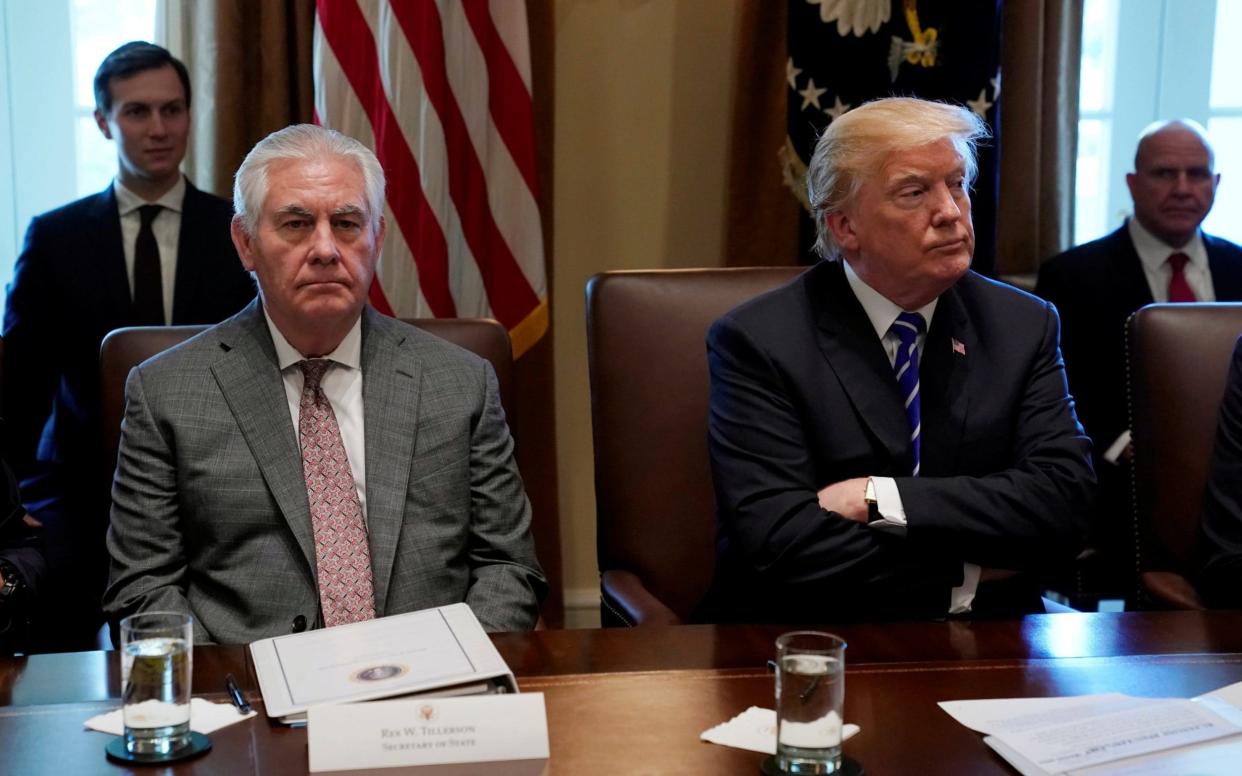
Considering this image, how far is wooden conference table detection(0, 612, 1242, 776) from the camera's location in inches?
55.9

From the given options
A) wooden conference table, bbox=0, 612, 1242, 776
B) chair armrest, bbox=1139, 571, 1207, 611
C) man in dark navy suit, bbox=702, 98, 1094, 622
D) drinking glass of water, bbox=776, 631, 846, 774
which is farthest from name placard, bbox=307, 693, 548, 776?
chair armrest, bbox=1139, 571, 1207, 611

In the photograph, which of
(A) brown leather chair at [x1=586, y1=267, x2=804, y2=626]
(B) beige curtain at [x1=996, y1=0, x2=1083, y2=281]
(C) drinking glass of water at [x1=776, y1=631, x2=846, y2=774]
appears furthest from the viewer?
(B) beige curtain at [x1=996, y1=0, x2=1083, y2=281]

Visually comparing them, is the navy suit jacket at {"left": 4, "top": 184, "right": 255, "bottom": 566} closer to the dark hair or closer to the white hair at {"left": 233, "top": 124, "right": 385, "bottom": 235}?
the dark hair

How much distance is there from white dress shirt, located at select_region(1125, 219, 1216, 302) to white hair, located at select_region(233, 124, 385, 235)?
2547mm

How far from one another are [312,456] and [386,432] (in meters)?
0.12

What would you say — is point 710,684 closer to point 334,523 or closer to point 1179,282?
point 334,523

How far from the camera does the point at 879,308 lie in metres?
2.45

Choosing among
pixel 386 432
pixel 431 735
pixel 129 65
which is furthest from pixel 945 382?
pixel 129 65

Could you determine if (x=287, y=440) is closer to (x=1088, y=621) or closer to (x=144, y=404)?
(x=144, y=404)

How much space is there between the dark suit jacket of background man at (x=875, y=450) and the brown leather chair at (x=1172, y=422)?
22cm

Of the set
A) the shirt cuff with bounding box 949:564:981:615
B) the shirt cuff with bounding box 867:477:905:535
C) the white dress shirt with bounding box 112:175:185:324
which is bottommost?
the shirt cuff with bounding box 949:564:981:615

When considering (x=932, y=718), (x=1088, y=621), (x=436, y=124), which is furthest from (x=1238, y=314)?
(x=436, y=124)

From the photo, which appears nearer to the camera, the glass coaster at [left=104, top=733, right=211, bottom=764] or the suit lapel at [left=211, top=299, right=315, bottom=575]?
the glass coaster at [left=104, top=733, right=211, bottom=764]

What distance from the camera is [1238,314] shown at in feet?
8.68
